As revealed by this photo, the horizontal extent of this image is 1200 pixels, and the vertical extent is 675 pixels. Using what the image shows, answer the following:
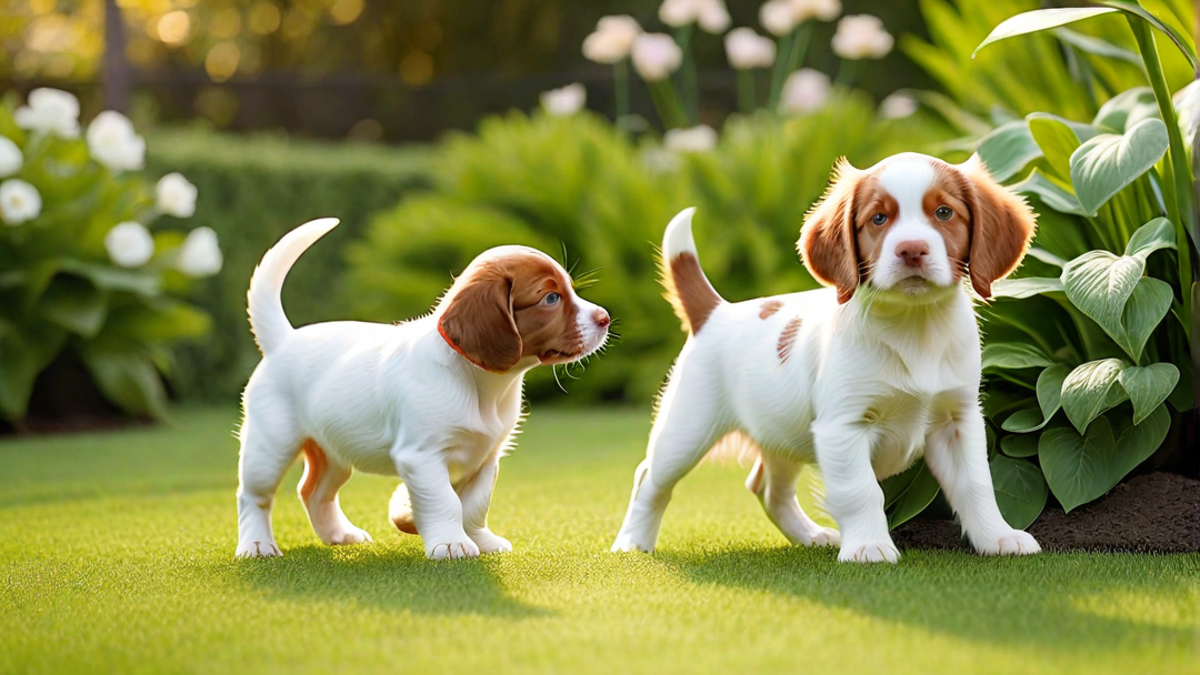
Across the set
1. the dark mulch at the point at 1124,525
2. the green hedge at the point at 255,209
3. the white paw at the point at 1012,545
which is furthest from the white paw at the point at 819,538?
the green hedge at the point at 255,209

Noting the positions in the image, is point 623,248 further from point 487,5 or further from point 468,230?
point 487,5

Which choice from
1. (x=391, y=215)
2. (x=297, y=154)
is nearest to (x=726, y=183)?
(x=391, y=215)

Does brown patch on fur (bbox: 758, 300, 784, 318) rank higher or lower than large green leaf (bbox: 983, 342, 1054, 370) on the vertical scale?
higher

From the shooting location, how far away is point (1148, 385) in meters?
3.37

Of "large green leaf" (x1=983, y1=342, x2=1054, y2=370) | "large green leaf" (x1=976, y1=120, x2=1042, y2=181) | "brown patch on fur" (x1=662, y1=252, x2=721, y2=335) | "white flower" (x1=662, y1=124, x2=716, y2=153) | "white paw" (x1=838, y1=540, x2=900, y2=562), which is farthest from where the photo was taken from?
"white flower" (x1=662, y1=124, x2=716, y2=153)

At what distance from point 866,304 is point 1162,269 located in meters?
1.18

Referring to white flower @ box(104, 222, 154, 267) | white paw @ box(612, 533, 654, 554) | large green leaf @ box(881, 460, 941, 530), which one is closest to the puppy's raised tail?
white paw @ box(612, 533, 654, 554)

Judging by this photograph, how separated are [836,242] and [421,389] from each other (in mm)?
1193

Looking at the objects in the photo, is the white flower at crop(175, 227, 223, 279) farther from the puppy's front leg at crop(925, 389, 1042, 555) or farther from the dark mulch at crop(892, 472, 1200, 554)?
the puppy's front leg at crop(925, 389, 1042, 555)

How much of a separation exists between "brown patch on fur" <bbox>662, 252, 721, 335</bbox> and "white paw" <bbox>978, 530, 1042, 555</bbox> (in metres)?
1.00

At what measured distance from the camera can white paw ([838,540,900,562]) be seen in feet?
10.7

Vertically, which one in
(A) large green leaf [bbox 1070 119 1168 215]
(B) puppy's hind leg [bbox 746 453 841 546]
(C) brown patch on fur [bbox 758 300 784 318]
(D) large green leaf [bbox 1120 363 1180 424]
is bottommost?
(B) puppy's hind leg [bbox 746 453 841 546]

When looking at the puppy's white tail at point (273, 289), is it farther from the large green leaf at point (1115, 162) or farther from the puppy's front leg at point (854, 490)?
the large green leaf at point (1115, 162)

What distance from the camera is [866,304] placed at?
10.6ft
